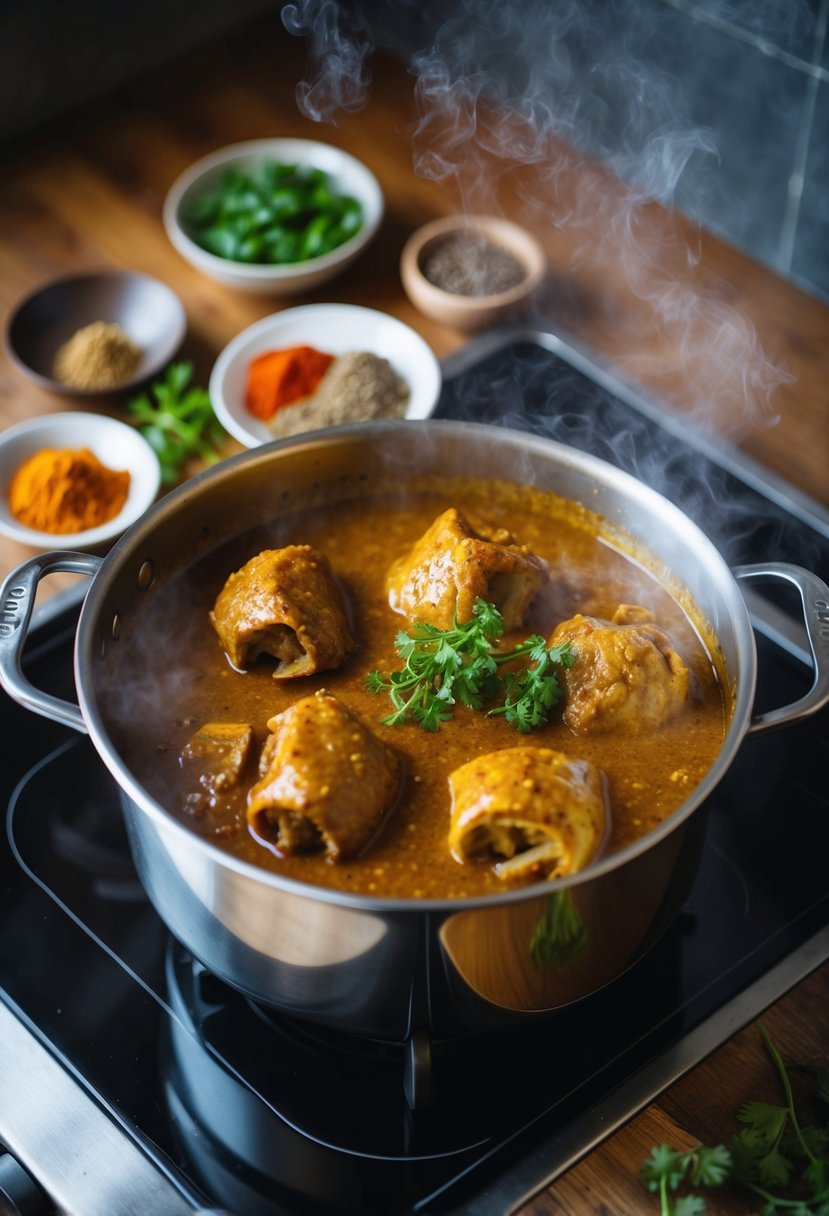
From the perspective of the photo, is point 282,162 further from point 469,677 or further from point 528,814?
point 528,814

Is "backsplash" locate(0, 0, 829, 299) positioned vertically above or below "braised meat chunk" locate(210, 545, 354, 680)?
above

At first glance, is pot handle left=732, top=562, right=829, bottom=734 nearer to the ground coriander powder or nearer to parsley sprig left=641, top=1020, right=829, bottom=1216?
parsley sprig left=641, top=1020, right=829, bottom=1216

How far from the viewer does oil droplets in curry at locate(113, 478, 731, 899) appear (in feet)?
6.02

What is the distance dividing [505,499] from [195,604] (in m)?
0.66

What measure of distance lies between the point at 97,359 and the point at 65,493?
0.49 metres

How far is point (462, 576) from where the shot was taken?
7.02 ft

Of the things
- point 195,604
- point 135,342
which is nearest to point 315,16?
point 135,342

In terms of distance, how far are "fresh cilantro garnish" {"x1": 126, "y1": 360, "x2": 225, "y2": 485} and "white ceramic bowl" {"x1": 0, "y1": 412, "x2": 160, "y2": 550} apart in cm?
6

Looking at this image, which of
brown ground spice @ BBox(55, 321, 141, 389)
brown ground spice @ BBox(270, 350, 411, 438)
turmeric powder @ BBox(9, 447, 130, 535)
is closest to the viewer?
turmeric powder @ BBox(9, 447, 130, 535)

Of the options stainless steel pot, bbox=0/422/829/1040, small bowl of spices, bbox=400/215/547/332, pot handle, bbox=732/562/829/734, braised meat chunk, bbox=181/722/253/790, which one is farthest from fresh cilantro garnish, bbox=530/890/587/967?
small bowl of spices, bbox=400/215/547/332

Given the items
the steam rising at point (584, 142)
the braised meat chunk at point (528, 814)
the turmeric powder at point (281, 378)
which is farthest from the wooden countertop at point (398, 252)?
the braised meat chunk at point (528, 814)

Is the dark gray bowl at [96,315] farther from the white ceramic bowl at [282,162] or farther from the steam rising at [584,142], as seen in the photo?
the steam rising at [584,142]

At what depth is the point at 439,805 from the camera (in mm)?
1963

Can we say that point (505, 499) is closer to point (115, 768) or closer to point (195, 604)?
point (195, 604)
